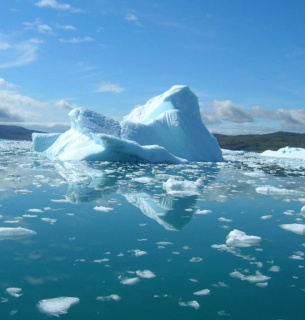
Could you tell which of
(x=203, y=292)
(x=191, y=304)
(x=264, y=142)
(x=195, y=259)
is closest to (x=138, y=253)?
(x=195, y=259)

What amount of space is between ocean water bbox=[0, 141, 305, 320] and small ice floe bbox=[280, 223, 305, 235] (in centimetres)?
2

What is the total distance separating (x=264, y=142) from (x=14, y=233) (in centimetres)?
11461

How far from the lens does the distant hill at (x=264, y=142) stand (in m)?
104

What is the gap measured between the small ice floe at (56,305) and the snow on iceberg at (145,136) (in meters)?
12.7

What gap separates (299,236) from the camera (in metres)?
4.76

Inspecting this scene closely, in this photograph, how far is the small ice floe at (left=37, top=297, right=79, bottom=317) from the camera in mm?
2533

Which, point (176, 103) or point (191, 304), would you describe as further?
point (176, 103)

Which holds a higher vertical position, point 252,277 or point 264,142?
point 264,142

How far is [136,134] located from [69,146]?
4021mm

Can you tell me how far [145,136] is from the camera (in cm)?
1939

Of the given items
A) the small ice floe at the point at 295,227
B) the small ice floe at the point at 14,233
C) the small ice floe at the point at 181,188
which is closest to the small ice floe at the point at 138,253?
the small ice floe at the point at 14,233

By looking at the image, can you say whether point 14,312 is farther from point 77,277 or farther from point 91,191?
point 91,191

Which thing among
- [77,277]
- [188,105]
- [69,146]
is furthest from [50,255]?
[188,105]

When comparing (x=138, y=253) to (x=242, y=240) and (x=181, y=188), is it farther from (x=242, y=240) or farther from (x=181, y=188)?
(x=181, y=188)
